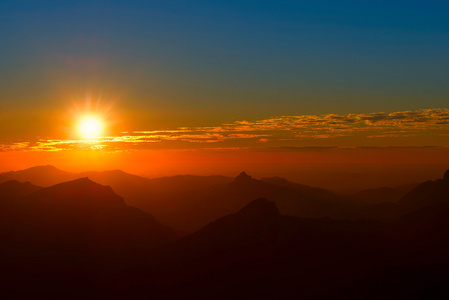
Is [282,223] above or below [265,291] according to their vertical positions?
above

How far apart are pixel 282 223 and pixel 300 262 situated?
2886 cm

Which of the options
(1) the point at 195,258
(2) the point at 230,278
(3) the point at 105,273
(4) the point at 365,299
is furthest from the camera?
(3) the point at 105,273

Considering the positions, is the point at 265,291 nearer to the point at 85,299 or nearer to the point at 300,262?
the point at 300,262

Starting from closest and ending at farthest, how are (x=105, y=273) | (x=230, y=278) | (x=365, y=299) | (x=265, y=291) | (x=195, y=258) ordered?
(x=365, y=299)
(x=265, y=291)
(x=230, y=278)
(x=195, y=258)
(x=105, y=273)

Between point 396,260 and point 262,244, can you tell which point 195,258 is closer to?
point 262,244

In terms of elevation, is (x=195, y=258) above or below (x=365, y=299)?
above

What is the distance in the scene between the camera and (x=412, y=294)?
137 m

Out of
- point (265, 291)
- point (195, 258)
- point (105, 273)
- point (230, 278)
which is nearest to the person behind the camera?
point (265, 291)

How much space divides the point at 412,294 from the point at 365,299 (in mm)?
14475

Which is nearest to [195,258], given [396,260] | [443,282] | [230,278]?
[230,278]

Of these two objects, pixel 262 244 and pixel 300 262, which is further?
pixel 262 244

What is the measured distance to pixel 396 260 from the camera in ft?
560

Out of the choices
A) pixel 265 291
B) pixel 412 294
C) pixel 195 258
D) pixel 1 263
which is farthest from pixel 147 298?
pixel 412 294

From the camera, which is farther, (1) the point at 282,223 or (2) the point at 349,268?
(1) the point at 282,223
